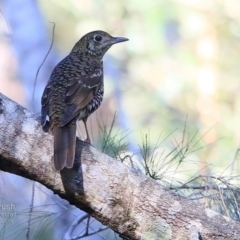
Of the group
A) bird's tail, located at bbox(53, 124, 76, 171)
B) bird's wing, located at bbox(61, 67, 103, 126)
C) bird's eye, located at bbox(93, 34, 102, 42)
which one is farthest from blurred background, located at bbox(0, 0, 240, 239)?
bird's tail, located at bbox(53, 124, 76, 171)

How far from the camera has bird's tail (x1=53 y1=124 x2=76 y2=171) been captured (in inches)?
124

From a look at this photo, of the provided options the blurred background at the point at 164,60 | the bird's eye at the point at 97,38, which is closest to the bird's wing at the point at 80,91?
the bird's eye at the point at 97,38

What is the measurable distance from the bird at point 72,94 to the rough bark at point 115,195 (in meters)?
0.09

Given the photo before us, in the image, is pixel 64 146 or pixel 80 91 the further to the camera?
pixel 80 91

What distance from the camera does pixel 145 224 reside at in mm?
3252

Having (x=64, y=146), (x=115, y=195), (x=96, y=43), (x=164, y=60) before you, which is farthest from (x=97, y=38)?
(x=164, y=60)

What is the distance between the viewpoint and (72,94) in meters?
4.27

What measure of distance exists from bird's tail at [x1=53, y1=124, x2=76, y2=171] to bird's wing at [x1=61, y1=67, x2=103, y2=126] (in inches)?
4.0

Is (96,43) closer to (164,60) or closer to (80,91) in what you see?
(80,91)

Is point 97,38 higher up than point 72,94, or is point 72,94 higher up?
point 97,38

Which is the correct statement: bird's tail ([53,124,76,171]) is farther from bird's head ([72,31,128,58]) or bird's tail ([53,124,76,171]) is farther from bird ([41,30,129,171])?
bird's head ([72,31,128,58])

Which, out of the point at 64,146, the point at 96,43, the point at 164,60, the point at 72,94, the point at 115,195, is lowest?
the point at 115,195

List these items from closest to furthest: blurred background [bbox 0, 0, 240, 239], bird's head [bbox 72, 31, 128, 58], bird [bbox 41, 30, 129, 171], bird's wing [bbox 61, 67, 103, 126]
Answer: bird [bbox 41, 30, 129, 171]
bird's wing [bbox 61, 67, 103, 126]
bird's head [bbox 72, 31, 128, 58]
blurred background [bbox 0, 0, 240, 239]

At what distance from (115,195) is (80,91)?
1.23 m
